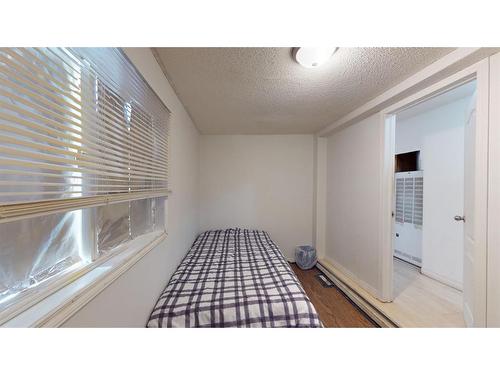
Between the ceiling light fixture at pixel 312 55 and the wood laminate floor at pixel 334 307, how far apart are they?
2.14 metres

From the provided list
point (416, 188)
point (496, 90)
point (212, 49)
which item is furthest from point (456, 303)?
point (212, 49)

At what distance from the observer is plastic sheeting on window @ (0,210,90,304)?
52 centimetres

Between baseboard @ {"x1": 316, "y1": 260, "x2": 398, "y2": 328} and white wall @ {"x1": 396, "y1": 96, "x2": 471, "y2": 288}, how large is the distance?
1.28 meters

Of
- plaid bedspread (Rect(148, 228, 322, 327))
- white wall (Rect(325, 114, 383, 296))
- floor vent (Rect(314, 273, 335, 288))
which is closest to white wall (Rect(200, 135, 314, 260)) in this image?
white wall (Rect(325, 114, 383, 296))

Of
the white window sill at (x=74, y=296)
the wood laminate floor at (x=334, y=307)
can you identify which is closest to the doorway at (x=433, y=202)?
the wood laminate floor at (x=334, y=307)

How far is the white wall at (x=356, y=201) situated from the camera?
199 cm

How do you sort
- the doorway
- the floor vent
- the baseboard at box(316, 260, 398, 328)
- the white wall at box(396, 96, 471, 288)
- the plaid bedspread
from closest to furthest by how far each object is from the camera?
the plaid bedspread, the baseboard at box(316, 260, 398, 328), the doorway, the white wall at box(396, 96, 471, 288), the floor vent

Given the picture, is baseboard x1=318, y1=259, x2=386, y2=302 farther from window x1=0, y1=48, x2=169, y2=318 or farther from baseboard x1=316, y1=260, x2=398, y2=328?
window x1=0, y1=48, x2=169, y2=318

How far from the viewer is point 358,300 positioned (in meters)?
1.95

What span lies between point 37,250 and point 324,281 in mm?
2717

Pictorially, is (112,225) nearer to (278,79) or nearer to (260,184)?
(278,79)

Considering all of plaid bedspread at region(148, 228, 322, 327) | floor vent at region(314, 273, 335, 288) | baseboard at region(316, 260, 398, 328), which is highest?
plaid bedspread at region(148, 228, 322, 327)

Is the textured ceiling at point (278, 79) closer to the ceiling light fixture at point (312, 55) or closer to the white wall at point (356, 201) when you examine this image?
the ceiling light fixture at point (312, 55)

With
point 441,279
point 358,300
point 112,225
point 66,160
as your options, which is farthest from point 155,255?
point 441,279
